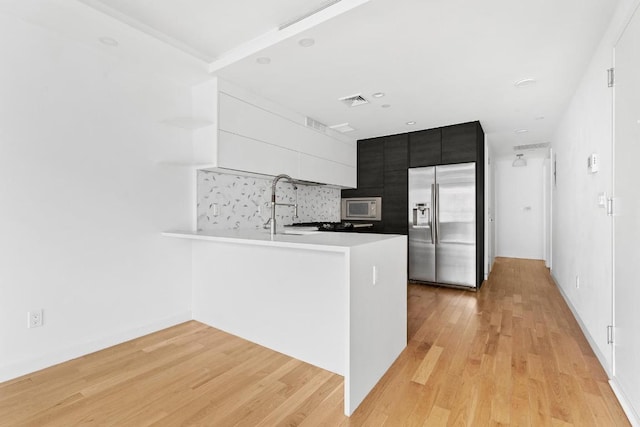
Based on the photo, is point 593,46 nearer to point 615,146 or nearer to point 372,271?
point 615,146

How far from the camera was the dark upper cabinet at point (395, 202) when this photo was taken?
4762 millimetres

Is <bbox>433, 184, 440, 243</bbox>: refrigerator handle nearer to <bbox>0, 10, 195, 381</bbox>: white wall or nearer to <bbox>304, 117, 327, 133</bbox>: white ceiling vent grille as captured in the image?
<bbox>304, 117, 327, 133</bbox>: white ceiling vent grille

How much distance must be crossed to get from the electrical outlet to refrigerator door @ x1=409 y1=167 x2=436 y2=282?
4.20 m

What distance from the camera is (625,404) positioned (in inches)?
64.5

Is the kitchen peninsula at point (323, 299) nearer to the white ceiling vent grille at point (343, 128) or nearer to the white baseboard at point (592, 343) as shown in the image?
the white baseboard at point (592, 343)

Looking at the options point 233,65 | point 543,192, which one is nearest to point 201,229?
point 233,65

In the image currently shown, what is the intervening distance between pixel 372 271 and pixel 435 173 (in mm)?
3077

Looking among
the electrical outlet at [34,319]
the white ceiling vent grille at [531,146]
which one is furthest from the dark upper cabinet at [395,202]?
the electrical outlet at [34,319]

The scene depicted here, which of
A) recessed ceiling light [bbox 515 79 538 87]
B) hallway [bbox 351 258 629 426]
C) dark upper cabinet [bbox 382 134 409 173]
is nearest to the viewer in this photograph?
hallway [bbox 351 258 629 426]

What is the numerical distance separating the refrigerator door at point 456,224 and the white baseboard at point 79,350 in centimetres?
348

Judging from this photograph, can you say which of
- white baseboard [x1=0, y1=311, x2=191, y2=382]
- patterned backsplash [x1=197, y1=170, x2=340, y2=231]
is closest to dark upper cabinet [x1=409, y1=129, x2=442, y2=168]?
patterned backsplash [x1=197, y1=170, x2=340, y2=231]

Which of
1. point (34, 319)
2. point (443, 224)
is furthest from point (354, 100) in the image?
point (34, 319)

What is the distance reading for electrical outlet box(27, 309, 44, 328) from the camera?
2.07m

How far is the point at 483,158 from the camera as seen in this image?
4.66 m
